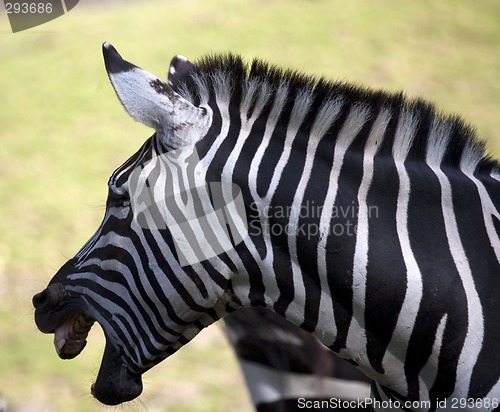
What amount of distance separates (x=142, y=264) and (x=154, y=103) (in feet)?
2.15

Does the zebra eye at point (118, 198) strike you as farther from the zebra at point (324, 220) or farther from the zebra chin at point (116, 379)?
the zebra chin at point (116, 379)

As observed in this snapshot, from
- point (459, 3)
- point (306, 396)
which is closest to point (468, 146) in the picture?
point (306, 396)

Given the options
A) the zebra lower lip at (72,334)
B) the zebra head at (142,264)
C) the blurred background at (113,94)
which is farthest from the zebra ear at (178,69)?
the blurred background at (113,94)

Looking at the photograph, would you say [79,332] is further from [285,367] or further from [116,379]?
[285,367]

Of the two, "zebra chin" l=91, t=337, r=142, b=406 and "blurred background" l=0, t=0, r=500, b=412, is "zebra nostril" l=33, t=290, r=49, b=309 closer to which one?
"zebra chin" l=91, t=337, r=142, b=406

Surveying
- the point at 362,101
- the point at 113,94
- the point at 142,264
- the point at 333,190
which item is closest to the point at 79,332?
the point at 142,264

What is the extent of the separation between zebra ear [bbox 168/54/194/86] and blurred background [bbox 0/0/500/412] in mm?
4556

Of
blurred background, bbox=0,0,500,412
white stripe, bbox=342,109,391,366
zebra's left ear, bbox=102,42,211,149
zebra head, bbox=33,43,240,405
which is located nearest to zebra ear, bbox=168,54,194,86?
zebra head, bbox=33,43,240,405

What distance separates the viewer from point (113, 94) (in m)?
13.3

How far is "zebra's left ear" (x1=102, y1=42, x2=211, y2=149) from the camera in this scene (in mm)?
2713

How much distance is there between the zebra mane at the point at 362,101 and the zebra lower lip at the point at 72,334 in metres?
1.14

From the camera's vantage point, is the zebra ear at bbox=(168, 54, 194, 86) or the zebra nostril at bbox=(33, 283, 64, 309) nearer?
the zebra ear at bbox=(168, 54, 194, 86)

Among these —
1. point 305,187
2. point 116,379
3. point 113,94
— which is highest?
point 305,187

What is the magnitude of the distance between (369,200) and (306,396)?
7.38 feet
